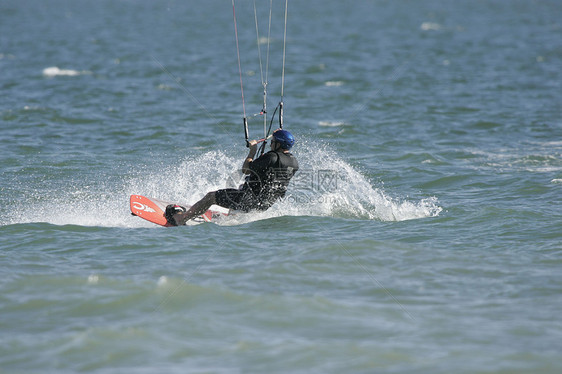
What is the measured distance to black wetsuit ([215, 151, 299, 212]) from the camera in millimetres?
9727

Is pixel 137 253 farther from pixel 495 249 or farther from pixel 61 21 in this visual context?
pixel 61 21

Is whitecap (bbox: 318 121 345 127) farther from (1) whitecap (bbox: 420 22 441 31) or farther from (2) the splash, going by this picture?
(1) whitecap (bbox: 420 22 441 31)

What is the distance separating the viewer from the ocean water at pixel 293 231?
5934 millimetres

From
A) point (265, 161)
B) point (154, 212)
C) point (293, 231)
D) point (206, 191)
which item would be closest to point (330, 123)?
point (206, 191)

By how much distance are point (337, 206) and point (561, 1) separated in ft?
283

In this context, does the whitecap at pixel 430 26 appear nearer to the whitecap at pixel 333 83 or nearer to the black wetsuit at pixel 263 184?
the whitecap at pixel 333 83

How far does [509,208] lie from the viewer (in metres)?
10.5

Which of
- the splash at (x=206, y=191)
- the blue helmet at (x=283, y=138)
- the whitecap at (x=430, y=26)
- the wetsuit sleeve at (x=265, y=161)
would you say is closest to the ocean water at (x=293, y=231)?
the splash at (x=206, y=191)

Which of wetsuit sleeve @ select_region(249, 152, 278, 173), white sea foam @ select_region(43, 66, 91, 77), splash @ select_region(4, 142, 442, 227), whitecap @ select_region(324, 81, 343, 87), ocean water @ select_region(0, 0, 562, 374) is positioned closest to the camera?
ocean water @ select_region(0, 0, 562, 374)

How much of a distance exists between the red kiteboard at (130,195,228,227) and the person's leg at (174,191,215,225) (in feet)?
0.63

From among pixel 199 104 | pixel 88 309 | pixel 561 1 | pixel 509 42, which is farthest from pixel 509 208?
pixel 561 1

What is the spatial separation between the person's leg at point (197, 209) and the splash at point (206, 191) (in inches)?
18.9

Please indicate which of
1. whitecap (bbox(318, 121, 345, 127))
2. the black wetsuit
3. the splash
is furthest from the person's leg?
whitecap (bbox(318, 121, 345, 127))

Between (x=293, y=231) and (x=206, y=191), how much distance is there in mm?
3099
